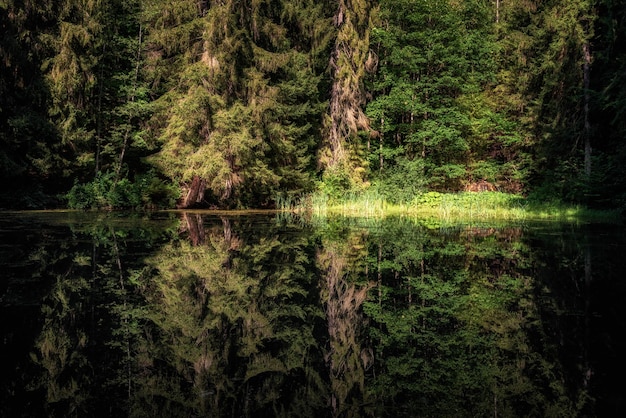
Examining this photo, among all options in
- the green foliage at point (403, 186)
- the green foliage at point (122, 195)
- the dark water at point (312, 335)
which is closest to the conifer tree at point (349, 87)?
the green foliage at point (403, 186)

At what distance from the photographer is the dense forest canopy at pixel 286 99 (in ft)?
64.1

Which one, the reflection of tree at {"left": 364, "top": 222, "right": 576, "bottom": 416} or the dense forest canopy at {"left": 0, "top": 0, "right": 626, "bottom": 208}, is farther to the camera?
the dense forest canopy at {"left": 0, "top": 0, "right": 626, "bottom": 208}

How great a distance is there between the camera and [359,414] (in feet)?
7.52

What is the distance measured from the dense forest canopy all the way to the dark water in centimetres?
1299

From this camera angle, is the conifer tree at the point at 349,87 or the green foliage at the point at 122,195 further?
the conifer tree at the point at 349,87

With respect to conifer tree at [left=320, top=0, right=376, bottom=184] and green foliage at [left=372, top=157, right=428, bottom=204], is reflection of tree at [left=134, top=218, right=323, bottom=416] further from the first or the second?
conifer tree at [left=320, top=0, right=376, bottom=184]

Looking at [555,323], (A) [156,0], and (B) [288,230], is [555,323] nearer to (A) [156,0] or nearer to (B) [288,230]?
(B) [288,230]

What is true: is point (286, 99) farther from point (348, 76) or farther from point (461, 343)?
point (461, 343)

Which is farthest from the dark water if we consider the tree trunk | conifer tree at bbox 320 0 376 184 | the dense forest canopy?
conifer tree at bbox 320 0 376 184

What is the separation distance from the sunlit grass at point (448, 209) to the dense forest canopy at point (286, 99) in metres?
0.95

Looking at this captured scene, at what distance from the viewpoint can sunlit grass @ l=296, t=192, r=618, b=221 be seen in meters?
14.5

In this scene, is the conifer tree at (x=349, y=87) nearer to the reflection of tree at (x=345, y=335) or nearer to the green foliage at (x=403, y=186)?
the green foliage at (x=403, y=186)

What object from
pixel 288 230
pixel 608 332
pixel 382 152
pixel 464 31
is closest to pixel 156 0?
pixel 382 152

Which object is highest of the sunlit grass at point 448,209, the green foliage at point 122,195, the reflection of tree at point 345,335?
the green foliage at point 122,195
